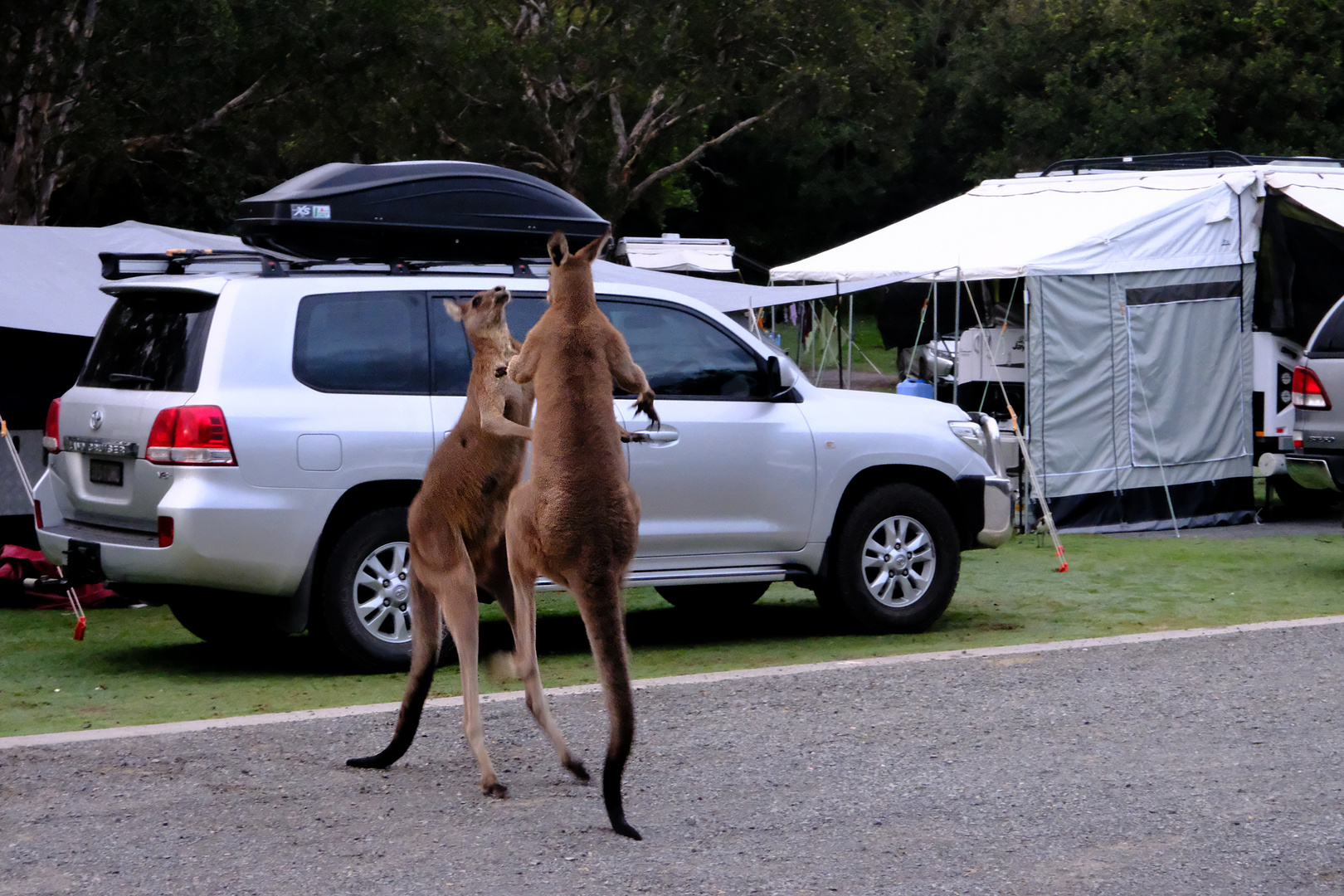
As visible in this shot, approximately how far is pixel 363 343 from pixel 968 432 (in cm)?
359

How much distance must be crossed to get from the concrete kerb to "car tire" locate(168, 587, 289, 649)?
0.76 m

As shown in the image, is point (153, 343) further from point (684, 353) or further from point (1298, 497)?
point (1298, 497)

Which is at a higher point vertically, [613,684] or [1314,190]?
[1314,190]

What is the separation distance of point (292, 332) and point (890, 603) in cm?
365

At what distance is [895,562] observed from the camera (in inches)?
353

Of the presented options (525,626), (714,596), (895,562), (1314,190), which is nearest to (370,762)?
(525,626)

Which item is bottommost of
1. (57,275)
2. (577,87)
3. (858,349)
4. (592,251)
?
(592,251)

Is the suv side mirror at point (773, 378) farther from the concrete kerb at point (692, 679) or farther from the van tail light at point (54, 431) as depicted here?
the van tail light at point (54, 431)

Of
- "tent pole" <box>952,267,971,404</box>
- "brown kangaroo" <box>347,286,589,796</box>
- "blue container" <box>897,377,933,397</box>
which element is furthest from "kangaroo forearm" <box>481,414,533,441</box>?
"blue container" <box>897,377,933,397</box>

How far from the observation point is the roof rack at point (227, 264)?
310 inches

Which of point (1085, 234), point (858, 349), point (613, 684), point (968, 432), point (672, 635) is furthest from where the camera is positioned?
point (858, 349)

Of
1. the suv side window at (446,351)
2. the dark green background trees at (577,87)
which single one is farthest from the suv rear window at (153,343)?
the dark green background trees at (577,87)

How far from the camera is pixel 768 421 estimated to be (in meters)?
8.59

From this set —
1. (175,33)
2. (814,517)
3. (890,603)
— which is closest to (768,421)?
(814,517)
